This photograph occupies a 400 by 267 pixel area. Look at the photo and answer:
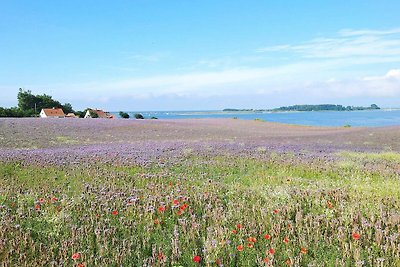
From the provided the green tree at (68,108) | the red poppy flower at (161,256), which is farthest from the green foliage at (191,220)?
the green tree at (68,108)

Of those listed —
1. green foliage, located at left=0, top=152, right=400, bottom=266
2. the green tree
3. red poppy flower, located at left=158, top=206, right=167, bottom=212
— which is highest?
the green tree

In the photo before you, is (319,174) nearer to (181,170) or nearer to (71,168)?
(181,170)

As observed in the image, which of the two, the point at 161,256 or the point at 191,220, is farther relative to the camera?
the point at 191,220

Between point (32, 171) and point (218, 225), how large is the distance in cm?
572

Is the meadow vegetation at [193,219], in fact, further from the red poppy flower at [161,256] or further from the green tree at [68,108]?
the green tree at [68,108]

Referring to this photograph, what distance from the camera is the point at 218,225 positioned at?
5152mm

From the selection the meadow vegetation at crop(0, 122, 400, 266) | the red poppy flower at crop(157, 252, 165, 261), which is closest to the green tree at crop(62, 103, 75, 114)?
the meadow vegetation at crop(0, 122, 400, 266)

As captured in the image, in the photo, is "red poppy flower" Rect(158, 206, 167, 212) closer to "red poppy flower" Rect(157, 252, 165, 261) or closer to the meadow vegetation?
the meadow vegetation

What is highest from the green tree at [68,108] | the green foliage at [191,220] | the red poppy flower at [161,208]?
the green tree at [68,108]

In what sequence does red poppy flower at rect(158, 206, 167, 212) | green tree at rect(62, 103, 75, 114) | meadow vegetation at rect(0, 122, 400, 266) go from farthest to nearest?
1. green tree at rect(62, 103, 75, 114)
2. red poppy flower at rect(158, 206, 167, 212)
3. meadow vegetation at rect(0, 122, 400, 266)

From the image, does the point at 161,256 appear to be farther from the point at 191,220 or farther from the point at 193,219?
the point at 191,220

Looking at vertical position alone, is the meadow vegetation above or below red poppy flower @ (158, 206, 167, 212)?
below

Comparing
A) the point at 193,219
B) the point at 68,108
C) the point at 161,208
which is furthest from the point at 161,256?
the point at 68,108

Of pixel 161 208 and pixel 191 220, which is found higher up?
pixel 161 208
